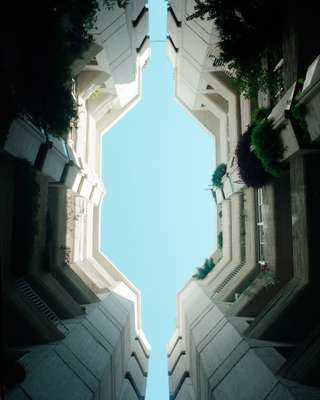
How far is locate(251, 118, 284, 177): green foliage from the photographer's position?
989 cm

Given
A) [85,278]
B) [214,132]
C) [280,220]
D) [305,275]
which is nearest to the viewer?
[305,275]

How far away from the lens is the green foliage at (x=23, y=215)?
993 centimetres

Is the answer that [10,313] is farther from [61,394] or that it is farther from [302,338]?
[302,338]

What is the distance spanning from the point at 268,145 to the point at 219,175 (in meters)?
9.28

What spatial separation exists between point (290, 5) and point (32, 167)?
7955 millimetres

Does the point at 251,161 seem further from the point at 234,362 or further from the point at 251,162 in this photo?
the point at 234,362

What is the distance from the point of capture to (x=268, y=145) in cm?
1024

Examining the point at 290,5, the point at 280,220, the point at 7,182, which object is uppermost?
the point at 290,5

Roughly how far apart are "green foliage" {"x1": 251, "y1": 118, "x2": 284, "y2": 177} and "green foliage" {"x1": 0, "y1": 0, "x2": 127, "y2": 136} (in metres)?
5.19

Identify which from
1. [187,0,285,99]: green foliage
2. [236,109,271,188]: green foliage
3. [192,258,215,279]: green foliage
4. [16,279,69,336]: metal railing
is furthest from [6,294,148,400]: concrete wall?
[192,258,215,279]: green foliage

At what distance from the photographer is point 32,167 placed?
10117 millimetres

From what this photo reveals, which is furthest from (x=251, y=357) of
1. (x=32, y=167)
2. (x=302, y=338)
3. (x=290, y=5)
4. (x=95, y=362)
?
(x=290, y=5)

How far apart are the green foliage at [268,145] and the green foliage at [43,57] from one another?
5.19 metres

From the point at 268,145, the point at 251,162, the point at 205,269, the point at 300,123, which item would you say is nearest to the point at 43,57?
the point at 300,123
